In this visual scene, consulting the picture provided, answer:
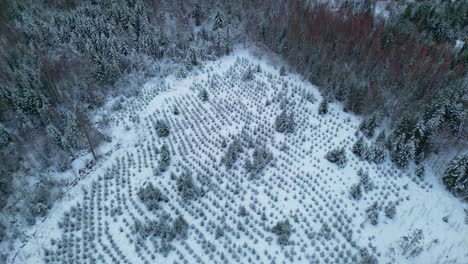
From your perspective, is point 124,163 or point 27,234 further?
point 124,163

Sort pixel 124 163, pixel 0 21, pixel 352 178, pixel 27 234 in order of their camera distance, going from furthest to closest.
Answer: pixel 0 21 → pixel 124 163 → pixel 352 178 → pixel 27 234

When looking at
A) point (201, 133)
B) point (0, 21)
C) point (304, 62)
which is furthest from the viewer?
point (0, 21)

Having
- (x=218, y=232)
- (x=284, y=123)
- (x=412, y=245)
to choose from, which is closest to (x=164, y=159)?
(x=218, y=232)

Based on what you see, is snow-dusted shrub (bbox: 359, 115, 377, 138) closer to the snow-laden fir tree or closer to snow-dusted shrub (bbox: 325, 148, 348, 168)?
the snow-laden fir tree

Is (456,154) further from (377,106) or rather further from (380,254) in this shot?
(380,254)

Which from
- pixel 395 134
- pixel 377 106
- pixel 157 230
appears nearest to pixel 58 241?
pixel 157 230

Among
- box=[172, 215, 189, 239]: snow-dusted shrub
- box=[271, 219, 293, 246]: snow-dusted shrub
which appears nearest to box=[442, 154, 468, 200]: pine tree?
box=[271, 219, 293, 246]: snow-dusted shrub

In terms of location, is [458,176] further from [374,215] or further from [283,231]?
[283,231]
